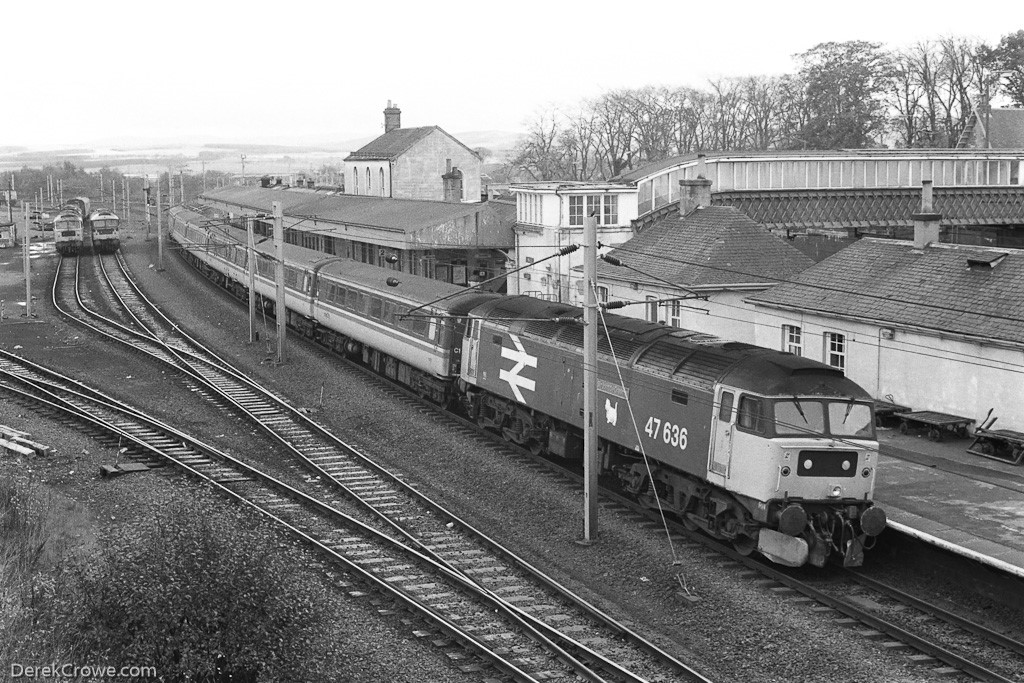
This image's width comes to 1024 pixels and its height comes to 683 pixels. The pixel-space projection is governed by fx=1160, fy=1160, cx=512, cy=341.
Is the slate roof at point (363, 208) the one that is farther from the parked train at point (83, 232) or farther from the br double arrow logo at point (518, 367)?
the br double arrow logo at point (518, 367)

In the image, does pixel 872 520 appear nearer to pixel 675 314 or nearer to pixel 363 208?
pixel 675 314

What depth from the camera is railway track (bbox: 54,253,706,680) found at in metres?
14.5

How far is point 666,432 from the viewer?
19125 millimetres

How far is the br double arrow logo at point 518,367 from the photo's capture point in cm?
2350

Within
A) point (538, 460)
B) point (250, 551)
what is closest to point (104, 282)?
point (538, 460)

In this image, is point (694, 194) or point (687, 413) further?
point (694, 194)

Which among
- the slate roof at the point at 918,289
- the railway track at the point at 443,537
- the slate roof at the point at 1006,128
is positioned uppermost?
the slate roof at the point at 1006,128

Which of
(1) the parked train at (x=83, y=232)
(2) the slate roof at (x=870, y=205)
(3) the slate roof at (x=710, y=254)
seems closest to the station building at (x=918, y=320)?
(3) the slate roof at (x=710, y=254)

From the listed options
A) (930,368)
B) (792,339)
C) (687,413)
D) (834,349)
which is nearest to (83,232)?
(792,339)

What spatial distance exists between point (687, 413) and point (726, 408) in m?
1.05

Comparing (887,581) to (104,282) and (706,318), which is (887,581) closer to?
(706,318)

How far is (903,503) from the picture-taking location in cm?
1877

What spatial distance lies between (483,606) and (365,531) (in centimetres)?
396

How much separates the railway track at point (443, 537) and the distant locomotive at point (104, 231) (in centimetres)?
3917
